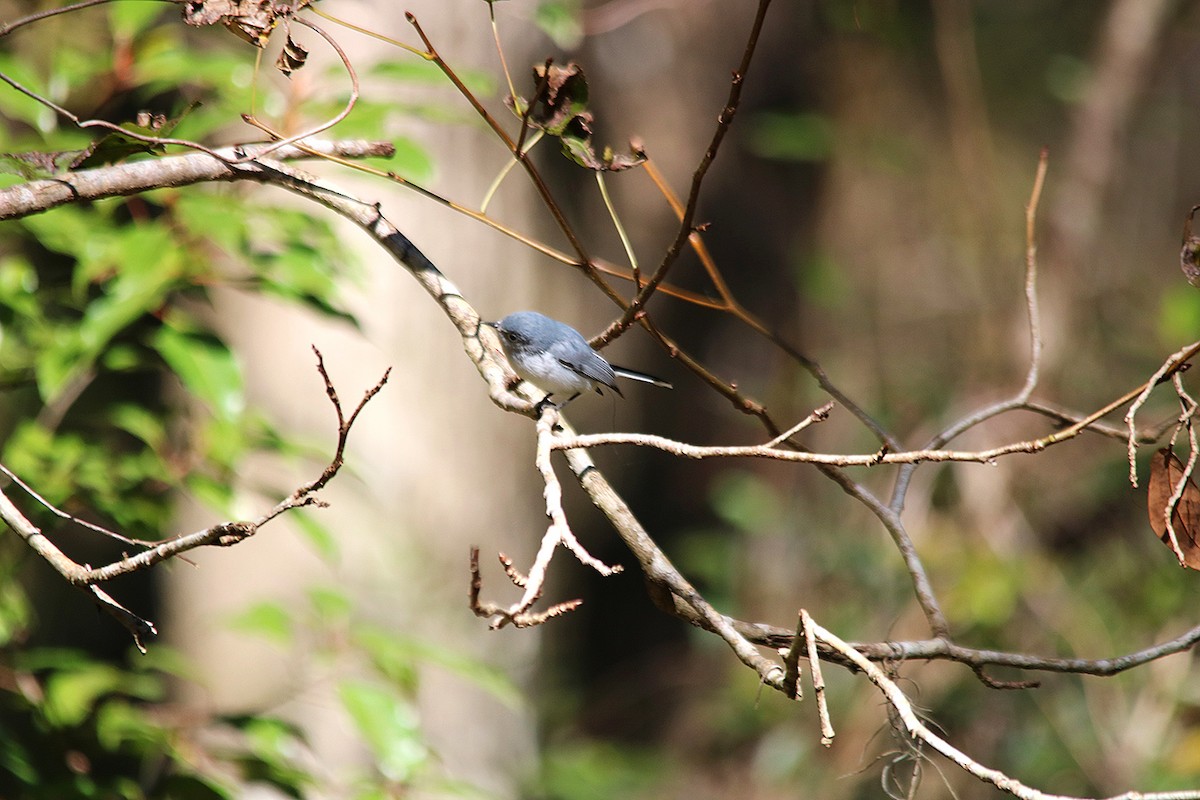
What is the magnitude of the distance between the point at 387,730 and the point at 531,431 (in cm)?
159

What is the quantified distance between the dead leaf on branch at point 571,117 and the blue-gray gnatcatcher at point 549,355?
0.65 metres

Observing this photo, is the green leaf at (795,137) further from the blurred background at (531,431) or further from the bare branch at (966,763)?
the bare branch at (966,763)

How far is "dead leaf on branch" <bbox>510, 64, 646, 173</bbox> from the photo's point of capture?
113 cm

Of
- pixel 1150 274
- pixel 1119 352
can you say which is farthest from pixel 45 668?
pixel 1150 274

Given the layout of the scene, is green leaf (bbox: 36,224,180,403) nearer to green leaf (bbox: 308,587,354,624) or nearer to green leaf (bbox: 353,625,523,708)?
green leaf (bbox: 308,587,354,624)

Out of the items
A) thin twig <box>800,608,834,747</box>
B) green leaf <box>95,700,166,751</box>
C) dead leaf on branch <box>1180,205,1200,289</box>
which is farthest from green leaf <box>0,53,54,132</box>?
dead leaf on branch <box>1180,205,1200,289</box>

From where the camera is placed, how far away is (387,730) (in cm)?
160

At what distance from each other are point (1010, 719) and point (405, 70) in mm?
2841

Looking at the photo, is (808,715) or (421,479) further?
(808,715)

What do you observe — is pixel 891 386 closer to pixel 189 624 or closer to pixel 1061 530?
pixel 1061 530

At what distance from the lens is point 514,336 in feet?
6.28

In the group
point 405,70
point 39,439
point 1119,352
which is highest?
point 1119,352

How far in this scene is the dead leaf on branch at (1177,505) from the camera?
1.07 meters

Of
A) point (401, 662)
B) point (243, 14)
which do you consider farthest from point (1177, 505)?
point (401, 662)
